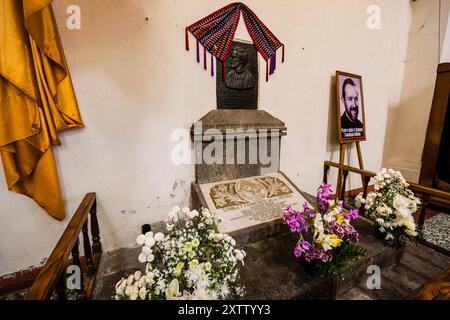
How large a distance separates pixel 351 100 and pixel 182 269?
133 inches

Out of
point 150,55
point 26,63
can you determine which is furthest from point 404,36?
point 26,63

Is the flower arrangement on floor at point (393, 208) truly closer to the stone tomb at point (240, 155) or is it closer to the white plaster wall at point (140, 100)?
the stone tomb at point (240, 155)

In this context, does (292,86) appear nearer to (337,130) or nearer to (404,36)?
(337,130)

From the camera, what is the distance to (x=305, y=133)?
3262mm

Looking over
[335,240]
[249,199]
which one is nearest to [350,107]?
[249,199]

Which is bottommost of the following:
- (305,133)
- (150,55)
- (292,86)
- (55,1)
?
(305,133)

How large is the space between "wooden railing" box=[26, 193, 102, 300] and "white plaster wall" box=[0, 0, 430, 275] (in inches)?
7.1

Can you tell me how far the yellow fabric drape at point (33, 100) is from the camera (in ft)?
4.92

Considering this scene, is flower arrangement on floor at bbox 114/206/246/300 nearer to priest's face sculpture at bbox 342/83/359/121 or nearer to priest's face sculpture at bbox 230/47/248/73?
priest's face sculpture at bbox 230/47/248/73

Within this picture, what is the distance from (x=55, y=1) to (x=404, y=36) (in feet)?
17.1

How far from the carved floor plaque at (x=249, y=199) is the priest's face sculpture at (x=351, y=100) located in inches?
62.8

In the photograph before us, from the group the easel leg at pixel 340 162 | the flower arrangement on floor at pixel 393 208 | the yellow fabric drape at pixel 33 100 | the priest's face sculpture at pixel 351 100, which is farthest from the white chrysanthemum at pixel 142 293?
the priest's face sculpture at pixel 351 100

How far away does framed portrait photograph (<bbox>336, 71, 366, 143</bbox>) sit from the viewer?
3.23 metres

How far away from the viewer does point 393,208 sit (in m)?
2.02
